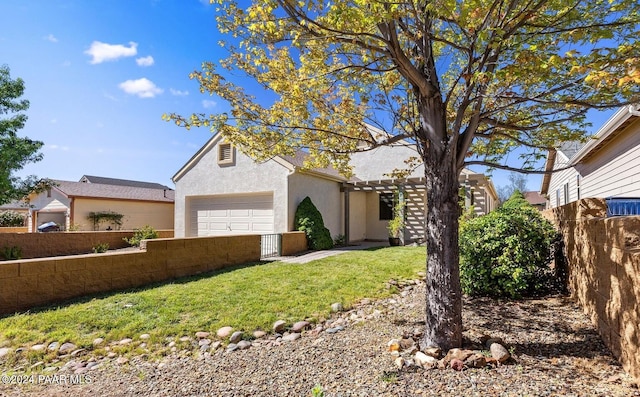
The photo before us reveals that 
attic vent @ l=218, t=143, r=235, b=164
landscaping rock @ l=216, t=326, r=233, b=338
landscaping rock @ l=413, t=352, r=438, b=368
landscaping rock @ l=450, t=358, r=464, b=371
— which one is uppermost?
attic vent @ l=218, t=143, r=235, b=164

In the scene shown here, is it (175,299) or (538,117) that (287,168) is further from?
(538,117)

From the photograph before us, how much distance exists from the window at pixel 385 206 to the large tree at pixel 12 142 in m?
15.6

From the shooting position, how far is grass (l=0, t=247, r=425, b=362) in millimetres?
4684

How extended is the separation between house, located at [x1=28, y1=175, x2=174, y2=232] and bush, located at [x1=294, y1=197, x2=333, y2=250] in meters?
12.1

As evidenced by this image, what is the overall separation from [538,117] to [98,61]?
986 centimetres

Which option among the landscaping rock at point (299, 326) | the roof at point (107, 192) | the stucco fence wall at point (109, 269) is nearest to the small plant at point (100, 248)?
the stucco fence wall at point (109, 269)

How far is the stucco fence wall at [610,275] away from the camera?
270cm

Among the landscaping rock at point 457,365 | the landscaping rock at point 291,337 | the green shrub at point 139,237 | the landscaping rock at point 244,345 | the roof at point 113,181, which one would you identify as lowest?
the landscaping rock at point 244,345

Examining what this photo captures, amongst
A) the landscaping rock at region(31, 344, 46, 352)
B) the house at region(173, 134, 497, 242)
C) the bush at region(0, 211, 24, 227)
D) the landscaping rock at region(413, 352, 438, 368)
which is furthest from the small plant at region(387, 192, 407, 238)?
the bush at region(0, 211, 24, 227)

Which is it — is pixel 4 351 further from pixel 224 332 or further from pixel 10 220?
pixel 10 220

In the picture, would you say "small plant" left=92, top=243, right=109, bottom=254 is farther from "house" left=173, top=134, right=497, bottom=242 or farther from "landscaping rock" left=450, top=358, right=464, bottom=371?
"landscaping rock" left=450, top=358, right=464, bottom=371

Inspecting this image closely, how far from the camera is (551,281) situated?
5637mm

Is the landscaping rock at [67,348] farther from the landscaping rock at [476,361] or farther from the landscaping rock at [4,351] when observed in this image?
the landscaping rock at [476,361]

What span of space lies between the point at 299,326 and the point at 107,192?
63.5 ft
